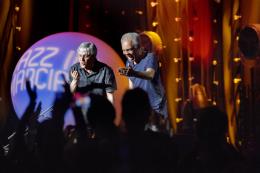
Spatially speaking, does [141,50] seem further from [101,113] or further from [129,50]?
[101,113]

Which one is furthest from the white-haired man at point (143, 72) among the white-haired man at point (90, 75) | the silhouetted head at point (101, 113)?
the silhouetted head at point (101, 113)

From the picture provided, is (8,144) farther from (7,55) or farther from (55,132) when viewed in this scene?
(7,55)

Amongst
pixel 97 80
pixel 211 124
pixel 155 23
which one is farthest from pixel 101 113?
pixel 155 23

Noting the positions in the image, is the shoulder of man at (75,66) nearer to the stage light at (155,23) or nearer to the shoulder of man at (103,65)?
the shoulder of man at (103,65)

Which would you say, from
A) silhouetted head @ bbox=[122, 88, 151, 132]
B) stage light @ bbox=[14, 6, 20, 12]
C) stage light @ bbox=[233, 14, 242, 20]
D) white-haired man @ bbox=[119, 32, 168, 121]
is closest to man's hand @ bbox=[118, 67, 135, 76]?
white-haired man @ bbox=[119, 32, 168, 121]

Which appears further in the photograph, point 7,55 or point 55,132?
point 7,55

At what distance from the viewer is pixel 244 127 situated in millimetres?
3529

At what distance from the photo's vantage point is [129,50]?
11.3ft

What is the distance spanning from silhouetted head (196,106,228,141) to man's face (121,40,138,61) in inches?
23.3

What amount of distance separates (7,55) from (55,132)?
2.96ft

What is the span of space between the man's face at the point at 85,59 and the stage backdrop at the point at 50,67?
0.14 ft

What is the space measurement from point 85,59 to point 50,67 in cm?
24

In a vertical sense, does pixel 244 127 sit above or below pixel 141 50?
below

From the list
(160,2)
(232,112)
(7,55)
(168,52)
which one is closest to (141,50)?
(168,52)
